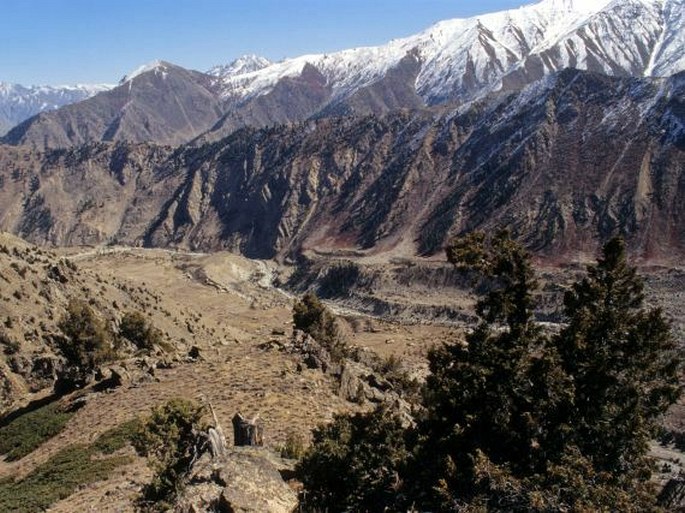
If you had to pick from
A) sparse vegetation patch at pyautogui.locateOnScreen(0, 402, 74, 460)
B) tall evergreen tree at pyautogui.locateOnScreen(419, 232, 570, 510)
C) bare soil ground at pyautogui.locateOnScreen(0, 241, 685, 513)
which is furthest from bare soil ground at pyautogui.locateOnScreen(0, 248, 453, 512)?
A: tall evergreen tree at pyautogui.locateOnScreen(419, 232, 570, 510)

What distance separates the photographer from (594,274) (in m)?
17.1

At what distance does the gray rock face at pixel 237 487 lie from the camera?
532 inches

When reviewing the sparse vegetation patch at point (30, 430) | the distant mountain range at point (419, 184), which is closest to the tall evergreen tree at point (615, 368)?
the sparse vegetation patch at point (30, 430)

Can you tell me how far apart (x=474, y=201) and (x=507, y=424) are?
109081 mm

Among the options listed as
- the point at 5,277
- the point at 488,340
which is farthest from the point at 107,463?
the point at 5,277

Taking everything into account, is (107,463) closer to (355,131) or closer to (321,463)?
(321,463)

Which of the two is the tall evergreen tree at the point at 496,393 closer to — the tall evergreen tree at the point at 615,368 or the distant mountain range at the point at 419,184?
the tall evergreen tree at the point at 615,368

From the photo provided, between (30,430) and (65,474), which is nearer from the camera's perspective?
(65,474)

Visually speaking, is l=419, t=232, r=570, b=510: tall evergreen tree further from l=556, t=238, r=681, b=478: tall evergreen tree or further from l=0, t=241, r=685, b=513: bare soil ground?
l=0, t=241, r=685, b=513: bare soil ground

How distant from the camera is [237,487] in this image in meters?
14.2

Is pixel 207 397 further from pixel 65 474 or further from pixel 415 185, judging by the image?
pixel 415 185

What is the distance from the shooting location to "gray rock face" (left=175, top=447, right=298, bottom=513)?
13.5m

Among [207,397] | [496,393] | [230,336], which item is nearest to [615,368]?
[496,393]

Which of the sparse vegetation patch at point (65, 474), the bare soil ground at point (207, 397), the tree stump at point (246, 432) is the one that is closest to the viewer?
the tree stump at point (246, 432)
